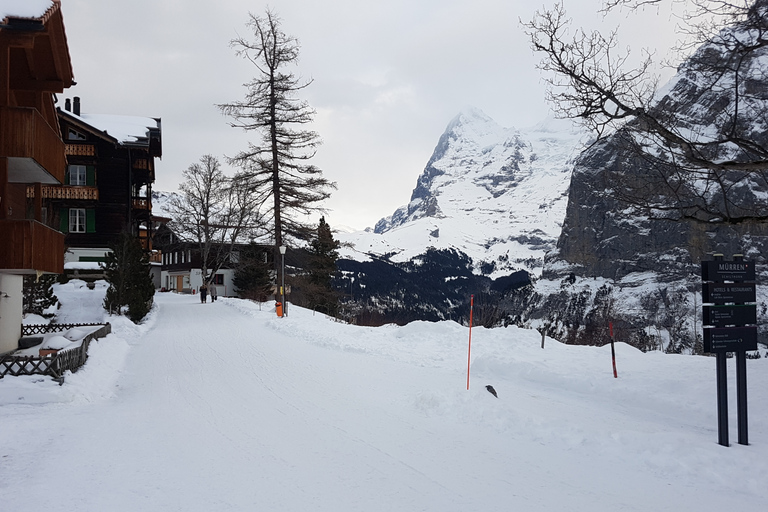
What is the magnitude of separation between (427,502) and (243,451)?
2.58 m

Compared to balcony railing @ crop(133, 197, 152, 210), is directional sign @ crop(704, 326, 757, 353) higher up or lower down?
lower down

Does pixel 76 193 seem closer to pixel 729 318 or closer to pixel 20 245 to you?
pixel 20 245

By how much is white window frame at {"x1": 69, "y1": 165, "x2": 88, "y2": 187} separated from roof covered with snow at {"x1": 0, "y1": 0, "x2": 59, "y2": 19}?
3021cm

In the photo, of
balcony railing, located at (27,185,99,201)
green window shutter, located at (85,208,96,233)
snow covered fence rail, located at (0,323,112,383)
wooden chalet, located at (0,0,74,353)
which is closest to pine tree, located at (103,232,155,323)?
wooden chalet, located at (0,0,74,353)

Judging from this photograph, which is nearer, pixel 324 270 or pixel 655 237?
pixel 324 270

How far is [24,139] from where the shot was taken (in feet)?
37.6

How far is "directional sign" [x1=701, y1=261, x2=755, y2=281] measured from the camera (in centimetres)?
742

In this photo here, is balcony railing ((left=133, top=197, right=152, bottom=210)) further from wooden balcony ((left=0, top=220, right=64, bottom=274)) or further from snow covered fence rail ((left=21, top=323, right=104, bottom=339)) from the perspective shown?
wooden balcony ((left=0, top=220, right=64, bottom=274))

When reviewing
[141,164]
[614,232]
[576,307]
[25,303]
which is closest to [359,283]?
[576,307]

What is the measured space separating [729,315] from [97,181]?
4243 cm

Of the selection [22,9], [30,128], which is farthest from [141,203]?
[22,9]

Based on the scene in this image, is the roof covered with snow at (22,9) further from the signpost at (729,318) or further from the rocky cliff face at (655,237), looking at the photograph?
the signpost at (729,318)

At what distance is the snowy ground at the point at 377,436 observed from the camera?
5.24m

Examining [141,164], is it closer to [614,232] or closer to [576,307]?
[576,307]
